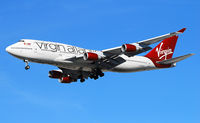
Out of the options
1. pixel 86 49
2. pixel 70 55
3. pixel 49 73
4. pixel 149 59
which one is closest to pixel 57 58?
pixel 70 55

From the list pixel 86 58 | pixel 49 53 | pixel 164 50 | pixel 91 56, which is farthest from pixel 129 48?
pixel 164 50

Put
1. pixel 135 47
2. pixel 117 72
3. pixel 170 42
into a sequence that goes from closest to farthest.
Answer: pixel 135 47
pixel 117 72
pixel 170 42

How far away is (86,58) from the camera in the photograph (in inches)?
1692

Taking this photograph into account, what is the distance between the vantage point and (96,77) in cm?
4747

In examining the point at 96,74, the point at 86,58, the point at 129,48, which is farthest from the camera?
the point at 96,74

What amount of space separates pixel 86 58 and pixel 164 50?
50.0 ft

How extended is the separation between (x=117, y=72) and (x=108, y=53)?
17.1 ft

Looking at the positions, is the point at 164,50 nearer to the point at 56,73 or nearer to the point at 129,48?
the point at 129,48

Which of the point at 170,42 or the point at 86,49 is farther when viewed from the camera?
the point at 170,42

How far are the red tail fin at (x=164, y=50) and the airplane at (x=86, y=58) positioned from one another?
392mm

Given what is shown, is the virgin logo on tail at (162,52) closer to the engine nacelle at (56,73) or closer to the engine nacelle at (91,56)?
the engine nacelle at (91,56)

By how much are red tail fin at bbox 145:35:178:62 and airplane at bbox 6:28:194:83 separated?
39cm

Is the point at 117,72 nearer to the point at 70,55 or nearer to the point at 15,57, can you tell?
the point at 70,55

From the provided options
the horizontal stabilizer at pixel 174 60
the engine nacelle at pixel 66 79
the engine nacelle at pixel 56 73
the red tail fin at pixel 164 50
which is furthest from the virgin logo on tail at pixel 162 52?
the engine nacelle at pixel 56 73
